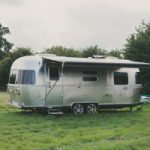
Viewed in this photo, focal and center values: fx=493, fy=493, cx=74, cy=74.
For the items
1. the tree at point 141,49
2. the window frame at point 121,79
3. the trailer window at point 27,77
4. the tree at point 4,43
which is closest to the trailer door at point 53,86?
the trailer window at point 27,77

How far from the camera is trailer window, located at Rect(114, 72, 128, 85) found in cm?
2633

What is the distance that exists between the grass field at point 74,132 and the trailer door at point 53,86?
0.92 metres

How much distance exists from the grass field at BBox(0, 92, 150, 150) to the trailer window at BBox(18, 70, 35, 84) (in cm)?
162

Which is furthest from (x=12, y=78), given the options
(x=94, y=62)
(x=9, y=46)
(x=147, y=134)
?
(x=9, y=46)

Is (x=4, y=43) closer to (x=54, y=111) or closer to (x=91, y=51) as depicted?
(x=91, y=51)

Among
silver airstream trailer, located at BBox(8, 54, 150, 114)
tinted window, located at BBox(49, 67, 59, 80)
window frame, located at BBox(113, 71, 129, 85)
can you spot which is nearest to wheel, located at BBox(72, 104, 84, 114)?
silver airstream trailer, located at BBox(8, 54, 150, 114)

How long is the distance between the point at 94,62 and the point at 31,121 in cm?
529

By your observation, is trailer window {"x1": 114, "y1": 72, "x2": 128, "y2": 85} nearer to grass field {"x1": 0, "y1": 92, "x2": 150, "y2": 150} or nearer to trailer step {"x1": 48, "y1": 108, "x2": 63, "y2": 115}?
grass field {"x1": 0, "y1": 92, "x2": 150, "y2": 150}

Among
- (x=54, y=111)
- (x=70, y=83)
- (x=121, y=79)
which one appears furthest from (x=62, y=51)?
(x=54, y=111)

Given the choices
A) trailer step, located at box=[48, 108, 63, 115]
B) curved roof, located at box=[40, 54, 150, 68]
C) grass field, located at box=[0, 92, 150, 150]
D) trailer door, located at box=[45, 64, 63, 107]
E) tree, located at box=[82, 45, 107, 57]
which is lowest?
grass field, located at box=[0, 92, 150, 150]

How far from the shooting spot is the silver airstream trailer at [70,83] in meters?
23.5

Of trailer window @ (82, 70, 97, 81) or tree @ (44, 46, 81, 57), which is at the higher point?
tree @ (44, 46, 81, 57)

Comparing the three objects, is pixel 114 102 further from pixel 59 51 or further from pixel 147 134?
pixel 59 51

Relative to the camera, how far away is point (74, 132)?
16.7 meters
